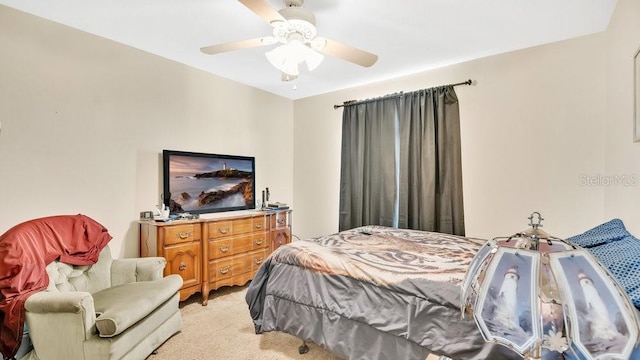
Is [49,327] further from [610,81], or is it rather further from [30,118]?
[610,81]

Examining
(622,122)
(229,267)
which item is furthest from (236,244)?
(622,122)

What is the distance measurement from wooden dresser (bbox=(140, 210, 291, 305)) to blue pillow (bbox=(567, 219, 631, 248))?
2899mm

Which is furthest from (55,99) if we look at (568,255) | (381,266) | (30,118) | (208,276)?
(568,255)

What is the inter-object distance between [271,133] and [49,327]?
10.5 ft

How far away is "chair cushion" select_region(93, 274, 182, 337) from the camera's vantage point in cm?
174

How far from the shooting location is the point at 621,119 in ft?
6.83

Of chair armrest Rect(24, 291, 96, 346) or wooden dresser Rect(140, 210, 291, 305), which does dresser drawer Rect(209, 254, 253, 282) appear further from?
chair armrest Rect(24, 291, 96, 346)

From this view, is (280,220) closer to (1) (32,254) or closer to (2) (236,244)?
(2) (236,244)

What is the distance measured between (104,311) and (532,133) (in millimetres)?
3797

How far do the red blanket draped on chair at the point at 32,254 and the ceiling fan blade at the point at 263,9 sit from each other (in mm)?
2060

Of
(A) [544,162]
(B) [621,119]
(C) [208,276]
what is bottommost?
(C) [208,276]

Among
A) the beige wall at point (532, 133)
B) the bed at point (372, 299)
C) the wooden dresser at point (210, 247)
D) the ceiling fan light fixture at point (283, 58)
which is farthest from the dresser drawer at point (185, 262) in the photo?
the beige wall at point (532, 133)

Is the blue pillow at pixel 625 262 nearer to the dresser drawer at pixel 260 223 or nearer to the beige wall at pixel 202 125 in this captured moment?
the beige wall at pixel 202 125

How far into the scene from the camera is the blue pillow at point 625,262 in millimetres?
997
